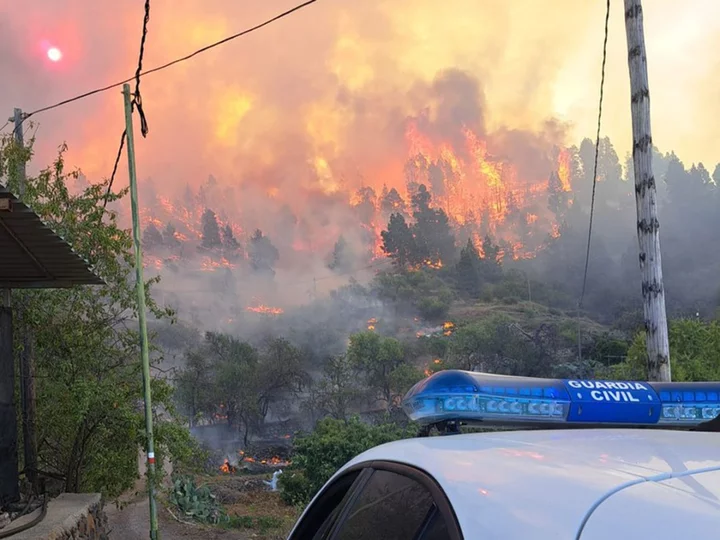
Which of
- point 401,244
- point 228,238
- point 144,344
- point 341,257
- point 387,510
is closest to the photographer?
point 387,510

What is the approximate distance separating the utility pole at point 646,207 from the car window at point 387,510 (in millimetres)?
4980

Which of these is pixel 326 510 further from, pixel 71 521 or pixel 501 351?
pixel 501 351

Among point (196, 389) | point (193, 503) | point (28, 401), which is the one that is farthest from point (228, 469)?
point (28, 401)

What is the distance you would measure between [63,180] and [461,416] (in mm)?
8158

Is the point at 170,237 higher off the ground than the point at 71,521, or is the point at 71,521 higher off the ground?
the point at 170,237

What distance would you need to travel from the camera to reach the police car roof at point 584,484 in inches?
38.4

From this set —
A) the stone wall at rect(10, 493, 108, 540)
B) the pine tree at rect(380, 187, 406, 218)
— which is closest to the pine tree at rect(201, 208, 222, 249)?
the pine tree at rect(380, 187, 406, 218)

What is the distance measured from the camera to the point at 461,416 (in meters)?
2.21

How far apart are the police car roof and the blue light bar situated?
0.58 meters

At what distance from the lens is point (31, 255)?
5973 millimetres

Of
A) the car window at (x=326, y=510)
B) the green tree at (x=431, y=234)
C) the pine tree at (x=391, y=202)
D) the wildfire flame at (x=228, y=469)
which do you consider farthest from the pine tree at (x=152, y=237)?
the car window at (x=326, y=510)

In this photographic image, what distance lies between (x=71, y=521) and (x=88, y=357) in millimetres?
2211

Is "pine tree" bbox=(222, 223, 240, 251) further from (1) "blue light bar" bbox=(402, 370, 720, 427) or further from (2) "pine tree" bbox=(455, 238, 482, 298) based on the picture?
(1) "blue light bar" bbox=(402, 370, 720, 427)

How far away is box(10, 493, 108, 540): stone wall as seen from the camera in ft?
18.8
